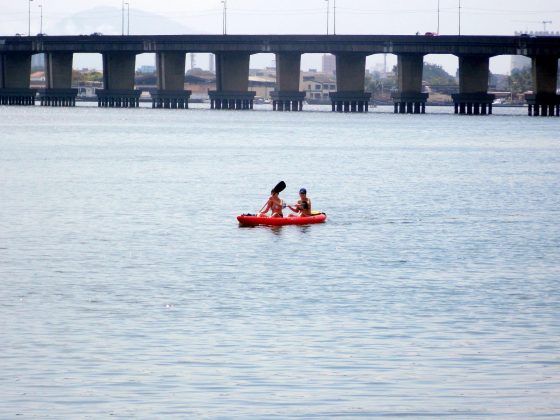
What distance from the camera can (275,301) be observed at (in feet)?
103

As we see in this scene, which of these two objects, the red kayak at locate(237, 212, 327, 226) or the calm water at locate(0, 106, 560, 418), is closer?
the calm water at locate(0, 106, 560, 418)

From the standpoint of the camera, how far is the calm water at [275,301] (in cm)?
2170

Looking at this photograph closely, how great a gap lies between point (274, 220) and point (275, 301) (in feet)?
53.0

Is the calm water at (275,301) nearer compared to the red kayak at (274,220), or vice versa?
the calm water at (275,301)

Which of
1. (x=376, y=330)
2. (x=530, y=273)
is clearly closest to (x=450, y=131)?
(x=530, y=273)

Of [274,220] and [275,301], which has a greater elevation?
[274,220]

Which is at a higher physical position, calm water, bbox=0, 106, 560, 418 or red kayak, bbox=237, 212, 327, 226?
red kayak, bbox=237, 212, 327, 226

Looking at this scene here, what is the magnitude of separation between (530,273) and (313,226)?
13887 mm

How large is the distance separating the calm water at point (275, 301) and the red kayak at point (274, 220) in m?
A: 0.37

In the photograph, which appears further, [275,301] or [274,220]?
[274,220]

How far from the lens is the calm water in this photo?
21.7m

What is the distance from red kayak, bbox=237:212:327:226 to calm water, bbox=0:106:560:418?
37 cm

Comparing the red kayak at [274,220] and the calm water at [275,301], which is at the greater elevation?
the red kayak at [274,220]

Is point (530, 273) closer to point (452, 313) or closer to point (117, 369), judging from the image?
point (452, 313)
